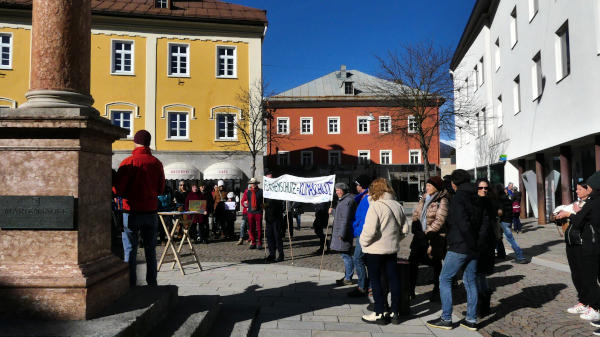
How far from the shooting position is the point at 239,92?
2803cm

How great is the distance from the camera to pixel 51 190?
12.4ft

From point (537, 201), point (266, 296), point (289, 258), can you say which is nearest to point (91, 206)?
point (266, 296)

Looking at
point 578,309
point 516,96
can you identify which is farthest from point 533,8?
point 578,309

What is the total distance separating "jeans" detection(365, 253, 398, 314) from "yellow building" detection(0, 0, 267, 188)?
73.4ft

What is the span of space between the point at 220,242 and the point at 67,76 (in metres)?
10.4

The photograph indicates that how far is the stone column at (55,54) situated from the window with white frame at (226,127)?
24.0m

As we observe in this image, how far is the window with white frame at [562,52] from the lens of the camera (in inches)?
586

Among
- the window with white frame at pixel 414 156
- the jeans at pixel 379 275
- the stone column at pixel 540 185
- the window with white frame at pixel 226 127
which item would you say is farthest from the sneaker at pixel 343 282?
the window with white frame at pixel 414 156

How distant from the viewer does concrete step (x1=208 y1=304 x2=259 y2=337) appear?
470 cm

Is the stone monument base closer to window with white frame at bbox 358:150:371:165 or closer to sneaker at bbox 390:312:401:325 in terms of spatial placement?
sneaker at bbox 390:312:401:325

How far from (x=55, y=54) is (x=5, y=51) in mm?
26926

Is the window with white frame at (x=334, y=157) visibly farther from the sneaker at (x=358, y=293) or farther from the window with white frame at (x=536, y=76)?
the sneaker at (x=358, y=293)

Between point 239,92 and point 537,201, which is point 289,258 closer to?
point 537,201

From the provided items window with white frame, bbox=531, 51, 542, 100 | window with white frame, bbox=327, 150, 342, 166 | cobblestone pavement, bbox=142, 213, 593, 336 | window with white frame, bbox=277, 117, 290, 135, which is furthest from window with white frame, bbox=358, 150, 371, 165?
cobblestone pavement, bbox=142, 213, 593, 336
